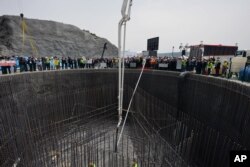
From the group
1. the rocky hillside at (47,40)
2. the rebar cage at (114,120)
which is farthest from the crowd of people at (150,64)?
the rocky hillside at (47,40)

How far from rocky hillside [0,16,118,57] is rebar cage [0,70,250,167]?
2801 cm

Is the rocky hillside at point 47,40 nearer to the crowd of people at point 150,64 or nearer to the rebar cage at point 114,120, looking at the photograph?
the crowd of people at point 150,64

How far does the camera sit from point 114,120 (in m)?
15.9

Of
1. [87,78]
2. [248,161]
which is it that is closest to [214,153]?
[248,161]

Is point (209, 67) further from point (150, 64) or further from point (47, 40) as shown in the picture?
point (47, 40)

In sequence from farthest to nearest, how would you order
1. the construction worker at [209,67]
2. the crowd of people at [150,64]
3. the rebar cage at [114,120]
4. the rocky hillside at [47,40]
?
the rocky hillside at [47,40], the construction worker at [209,67], the crowd of people at [150,64], the rebar cage at [114,120]

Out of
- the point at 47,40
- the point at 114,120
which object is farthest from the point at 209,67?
the point at 47,40

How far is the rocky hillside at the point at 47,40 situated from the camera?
39375 mm

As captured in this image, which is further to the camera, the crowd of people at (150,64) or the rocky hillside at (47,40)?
the rocky hillside at (47,40)

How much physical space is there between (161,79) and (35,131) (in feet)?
31.3

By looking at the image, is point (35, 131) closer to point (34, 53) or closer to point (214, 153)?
point (214, 153)

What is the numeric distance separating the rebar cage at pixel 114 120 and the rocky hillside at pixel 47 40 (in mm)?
28009

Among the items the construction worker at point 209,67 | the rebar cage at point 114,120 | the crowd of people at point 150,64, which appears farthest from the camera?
the construction worker at point 209,67

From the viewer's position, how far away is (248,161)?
4.87m
